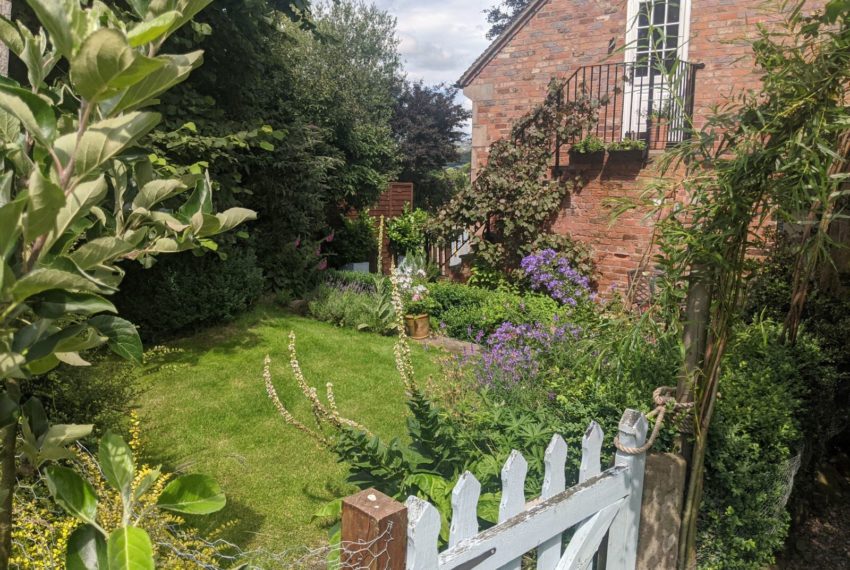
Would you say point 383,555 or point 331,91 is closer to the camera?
point 383,555

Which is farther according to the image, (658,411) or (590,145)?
(590,145)

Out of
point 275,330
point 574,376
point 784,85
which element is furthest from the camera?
point 275,330

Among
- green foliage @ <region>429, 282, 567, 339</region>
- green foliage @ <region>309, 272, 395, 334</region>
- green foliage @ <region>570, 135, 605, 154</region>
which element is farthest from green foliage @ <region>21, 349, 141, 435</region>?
green foliage @ <region>570, 135, 605, 154</region>

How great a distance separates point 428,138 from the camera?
73.6ft

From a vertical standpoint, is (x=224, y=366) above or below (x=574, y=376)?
below

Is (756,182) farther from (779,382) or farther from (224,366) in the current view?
(224,366)

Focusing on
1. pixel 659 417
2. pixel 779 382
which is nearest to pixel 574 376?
pixel 779 382

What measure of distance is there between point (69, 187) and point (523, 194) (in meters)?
9.12

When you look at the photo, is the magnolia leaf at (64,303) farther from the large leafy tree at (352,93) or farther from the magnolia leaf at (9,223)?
the large leafy tree at (352,93)

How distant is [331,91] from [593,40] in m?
4.77

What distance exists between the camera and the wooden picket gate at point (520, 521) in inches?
55.7

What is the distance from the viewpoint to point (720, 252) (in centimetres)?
222

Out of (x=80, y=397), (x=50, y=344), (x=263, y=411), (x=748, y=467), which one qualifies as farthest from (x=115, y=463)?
(x=263, y=411)

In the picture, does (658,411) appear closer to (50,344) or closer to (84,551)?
(84,551)
